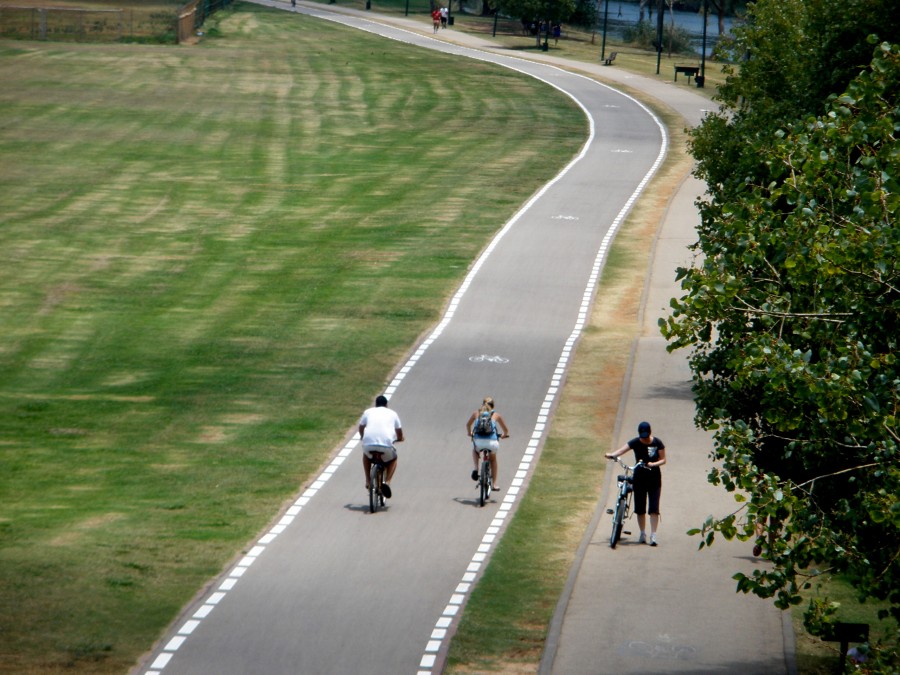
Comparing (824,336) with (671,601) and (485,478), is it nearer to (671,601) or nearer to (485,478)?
(671,601)

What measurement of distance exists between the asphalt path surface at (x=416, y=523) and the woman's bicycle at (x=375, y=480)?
0.67ft

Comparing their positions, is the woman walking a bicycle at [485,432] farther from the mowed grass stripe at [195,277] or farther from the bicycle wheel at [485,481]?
the mowed grass stripe at [195,277]

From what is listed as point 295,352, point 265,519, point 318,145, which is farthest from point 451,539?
point 318,145

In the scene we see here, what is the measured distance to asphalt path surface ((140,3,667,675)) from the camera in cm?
1591

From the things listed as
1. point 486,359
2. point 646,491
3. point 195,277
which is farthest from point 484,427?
point 195,277

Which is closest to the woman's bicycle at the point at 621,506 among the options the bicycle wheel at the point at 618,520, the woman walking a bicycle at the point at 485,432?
the bicycle wheel at the point at 618,520

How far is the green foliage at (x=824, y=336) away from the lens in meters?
10.4

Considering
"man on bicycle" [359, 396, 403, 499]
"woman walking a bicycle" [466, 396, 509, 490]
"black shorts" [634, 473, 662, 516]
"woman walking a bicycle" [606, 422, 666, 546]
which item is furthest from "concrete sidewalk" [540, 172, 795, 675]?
"man on bicycle" [359, 396, 403, 499]

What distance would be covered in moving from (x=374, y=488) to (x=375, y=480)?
0.13m

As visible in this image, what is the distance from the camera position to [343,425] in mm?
26391

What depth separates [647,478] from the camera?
19953 mm

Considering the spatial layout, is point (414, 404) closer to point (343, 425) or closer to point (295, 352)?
point (343, 425)

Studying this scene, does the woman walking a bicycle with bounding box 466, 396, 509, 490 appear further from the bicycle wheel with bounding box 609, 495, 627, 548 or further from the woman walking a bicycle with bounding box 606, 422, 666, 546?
→ the bicycle wheel with bounding box 609, 495, 627, 548

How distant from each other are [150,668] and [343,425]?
37.5ft
